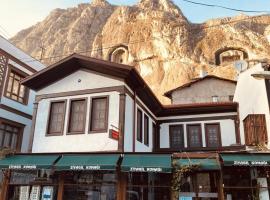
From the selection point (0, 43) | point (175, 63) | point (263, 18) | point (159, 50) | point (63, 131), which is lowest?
point (63, 131)

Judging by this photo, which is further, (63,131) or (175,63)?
(175,63)

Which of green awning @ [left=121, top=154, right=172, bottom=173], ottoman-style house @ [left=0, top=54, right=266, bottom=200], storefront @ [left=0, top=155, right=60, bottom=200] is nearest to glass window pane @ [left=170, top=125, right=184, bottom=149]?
ottoman-style house @ [left=0, top=54, right=266, bottom=200]

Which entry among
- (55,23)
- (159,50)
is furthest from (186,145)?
(55,23)

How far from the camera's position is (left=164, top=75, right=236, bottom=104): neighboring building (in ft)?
97.9

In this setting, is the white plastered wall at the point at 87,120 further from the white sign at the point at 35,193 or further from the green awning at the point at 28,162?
the white sign at the point at 35,193

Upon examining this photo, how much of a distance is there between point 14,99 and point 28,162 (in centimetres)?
852

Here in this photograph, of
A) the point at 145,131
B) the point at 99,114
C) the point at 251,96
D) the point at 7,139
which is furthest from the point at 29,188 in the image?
the point at 251,96

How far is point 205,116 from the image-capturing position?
1875cm

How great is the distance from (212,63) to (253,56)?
6253 millimetres

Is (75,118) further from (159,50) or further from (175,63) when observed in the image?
(159,50)

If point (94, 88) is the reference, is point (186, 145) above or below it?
below

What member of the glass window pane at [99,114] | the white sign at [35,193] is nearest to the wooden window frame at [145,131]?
the glass window pane at [99,114]

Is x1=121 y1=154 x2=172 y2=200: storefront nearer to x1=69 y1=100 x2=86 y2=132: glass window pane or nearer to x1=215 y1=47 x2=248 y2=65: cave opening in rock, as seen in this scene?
x1=69 y1=100 x2=86 y2=132: glass window pane

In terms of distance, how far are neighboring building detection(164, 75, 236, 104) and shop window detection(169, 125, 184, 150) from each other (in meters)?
11.1
